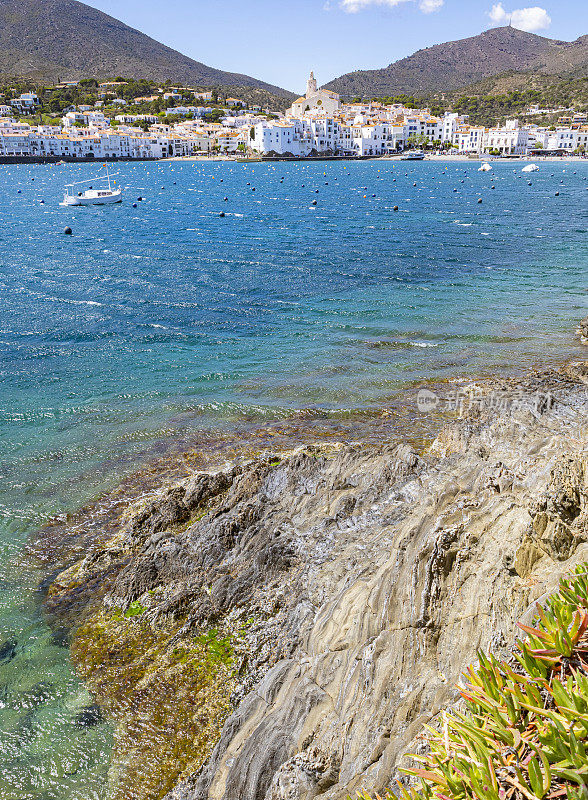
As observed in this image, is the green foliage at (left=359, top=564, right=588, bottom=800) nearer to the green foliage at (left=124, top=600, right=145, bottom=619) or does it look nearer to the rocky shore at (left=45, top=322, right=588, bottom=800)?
the rocky shore at (left=45, top=322, right=588, bottom=800)

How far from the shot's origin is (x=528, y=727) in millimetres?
4055

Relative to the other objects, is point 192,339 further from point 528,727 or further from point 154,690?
point 528,727

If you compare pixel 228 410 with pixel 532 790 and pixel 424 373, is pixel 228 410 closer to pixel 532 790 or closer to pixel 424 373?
pixel 424 373

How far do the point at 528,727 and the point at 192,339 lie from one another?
24.9 m

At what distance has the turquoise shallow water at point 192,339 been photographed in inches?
410

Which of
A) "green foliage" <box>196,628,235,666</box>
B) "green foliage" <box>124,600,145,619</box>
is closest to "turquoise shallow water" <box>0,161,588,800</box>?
"green foliage" <box>124,600,145,619</box>

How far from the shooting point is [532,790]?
369 centimetres

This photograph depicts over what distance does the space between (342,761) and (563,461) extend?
518cm

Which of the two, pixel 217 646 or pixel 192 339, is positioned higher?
pixel 192 339

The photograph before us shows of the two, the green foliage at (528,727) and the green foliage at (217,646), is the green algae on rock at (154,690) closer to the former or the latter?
the green foliage at (217,646)

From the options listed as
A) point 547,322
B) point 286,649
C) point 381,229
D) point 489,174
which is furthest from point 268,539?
point 489,174

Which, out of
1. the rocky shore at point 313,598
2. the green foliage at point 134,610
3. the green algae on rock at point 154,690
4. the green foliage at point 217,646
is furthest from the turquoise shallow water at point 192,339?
the green foliage at point 217,646

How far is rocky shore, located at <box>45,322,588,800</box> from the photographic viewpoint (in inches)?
261

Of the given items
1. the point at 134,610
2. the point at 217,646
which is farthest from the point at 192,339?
the point at 217,646
